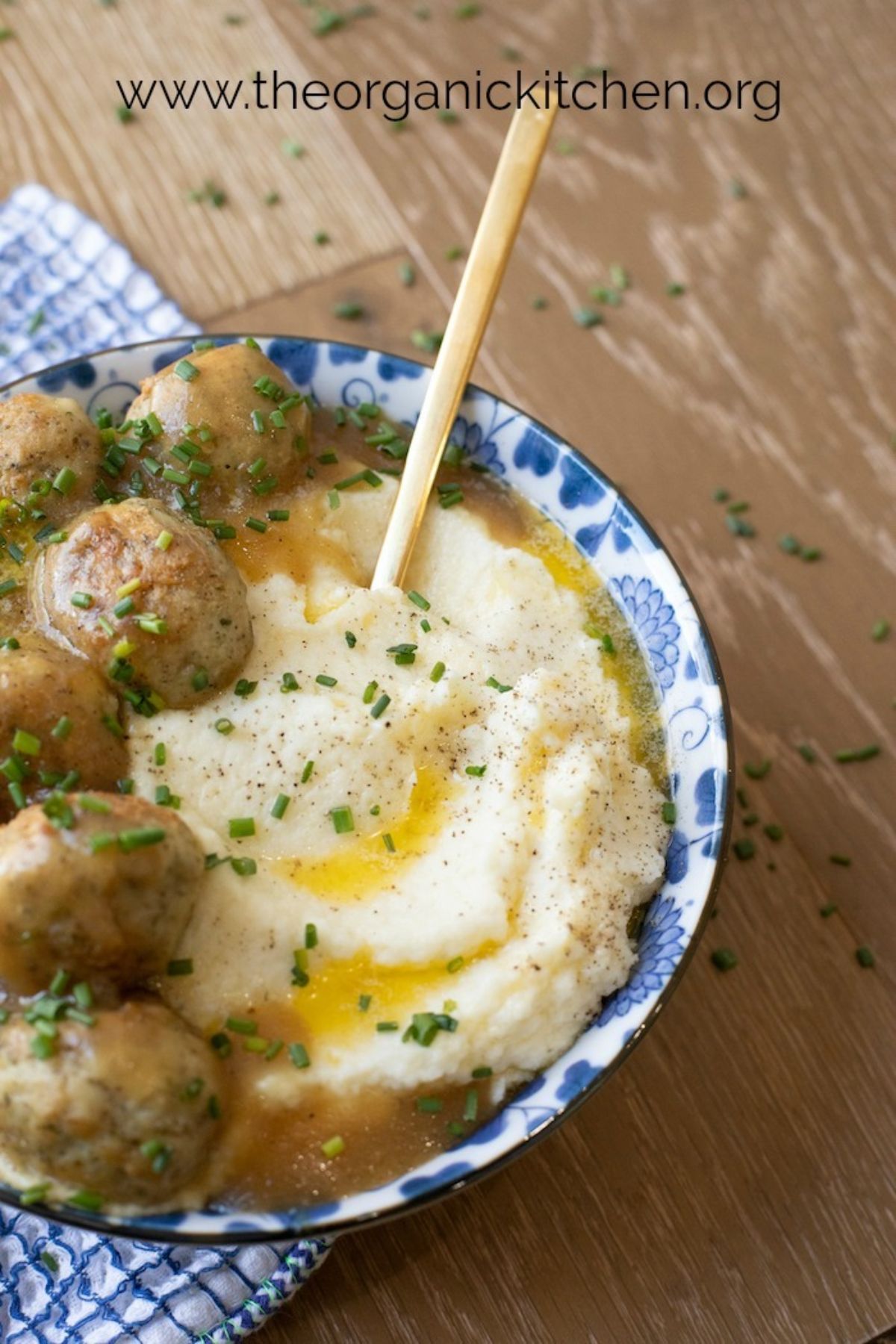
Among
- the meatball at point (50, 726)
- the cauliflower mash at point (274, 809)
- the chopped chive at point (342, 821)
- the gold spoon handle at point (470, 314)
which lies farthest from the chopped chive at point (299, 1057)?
the gold spoon handle at point (470, 314)

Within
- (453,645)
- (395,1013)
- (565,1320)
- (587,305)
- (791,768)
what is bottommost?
(565,1320)

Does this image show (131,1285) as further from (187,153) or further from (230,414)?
(187,153)

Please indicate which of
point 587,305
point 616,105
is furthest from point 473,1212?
point 616,105

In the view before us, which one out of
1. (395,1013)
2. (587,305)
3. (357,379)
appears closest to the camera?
(395,1013)

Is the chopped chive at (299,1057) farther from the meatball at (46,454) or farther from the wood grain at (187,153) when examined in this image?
the wood grain at (187,153)

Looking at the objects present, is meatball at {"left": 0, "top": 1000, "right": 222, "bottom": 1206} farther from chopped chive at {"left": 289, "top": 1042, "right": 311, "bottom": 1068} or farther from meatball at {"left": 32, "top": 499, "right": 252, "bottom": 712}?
meatball at {"left": 32, "top": 499, "right": 252, "bottom": 712}

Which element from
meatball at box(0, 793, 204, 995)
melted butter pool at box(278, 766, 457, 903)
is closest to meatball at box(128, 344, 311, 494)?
melted butter pool at box(278, 766, 457, 903)

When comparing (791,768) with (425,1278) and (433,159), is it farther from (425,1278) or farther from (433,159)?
(433,159)
